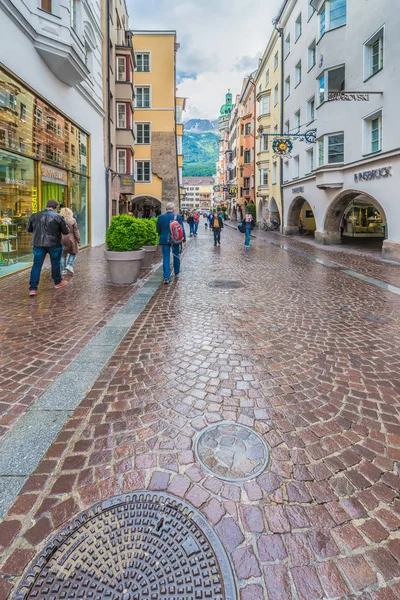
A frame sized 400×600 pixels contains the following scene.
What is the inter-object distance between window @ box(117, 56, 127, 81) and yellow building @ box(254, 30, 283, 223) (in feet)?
35.0

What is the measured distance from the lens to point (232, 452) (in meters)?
2.77

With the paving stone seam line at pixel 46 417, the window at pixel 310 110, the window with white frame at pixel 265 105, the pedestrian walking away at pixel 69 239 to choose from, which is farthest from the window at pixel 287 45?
the paving stone seam line at pixel 46 417

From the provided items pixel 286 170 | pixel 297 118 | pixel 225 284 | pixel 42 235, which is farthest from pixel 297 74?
pixel 42 235

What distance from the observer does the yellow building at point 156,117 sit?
101 feet

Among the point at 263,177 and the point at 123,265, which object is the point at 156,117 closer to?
the point at 263,177

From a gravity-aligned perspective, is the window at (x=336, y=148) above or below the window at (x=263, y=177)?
below

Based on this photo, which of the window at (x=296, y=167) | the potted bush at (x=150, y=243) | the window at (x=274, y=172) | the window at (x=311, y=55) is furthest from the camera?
the window at (x=274, y=172)

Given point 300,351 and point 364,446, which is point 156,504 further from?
point 300,351

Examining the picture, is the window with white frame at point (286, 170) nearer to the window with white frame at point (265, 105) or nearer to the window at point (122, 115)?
the window with white frame at point (265, 105)

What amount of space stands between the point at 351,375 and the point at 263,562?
8.42 ft

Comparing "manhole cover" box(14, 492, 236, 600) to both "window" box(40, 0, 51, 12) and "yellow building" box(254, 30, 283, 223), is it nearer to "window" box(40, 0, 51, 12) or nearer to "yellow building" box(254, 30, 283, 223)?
"window" box(40, 0, 51, 12)

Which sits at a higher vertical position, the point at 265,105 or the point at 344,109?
the point at 265,105

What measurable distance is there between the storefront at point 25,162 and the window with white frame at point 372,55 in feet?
41.0

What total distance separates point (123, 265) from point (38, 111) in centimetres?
670
